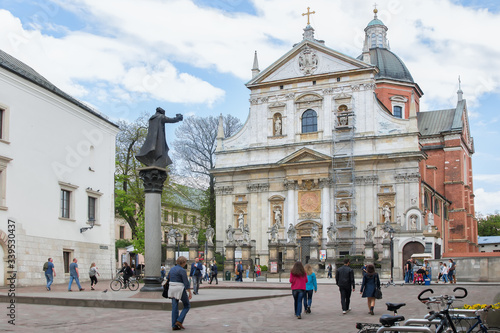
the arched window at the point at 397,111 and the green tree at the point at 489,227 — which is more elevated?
the arched window at the point at 397,111

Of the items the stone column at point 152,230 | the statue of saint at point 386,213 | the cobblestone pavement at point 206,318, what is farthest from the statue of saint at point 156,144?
the statue of saint at point 386,213

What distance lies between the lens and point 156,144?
18.2 metres

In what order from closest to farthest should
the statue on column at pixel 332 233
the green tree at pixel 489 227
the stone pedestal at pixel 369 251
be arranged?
→ the stone pedestal at pixel 369 251 < the statue on column at pixel 332 233 < the green tree at pixel 489 227

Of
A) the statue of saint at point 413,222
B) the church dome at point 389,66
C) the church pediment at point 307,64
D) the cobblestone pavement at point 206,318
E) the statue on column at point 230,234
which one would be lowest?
the cobblestone pavement at point 206,318

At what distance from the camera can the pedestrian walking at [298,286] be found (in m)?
14.9

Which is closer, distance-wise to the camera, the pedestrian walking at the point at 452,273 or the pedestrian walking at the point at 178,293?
the pedestrian walking at the point at 178,293

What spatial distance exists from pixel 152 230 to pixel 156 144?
8.45ft

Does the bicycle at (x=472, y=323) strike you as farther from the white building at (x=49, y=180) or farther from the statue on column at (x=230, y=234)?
the statue on column at (x=230, y=234)

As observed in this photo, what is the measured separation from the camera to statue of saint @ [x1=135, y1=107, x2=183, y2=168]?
18.2m

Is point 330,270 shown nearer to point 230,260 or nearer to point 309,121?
point 230,260

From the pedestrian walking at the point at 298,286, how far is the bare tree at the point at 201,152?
45.6m

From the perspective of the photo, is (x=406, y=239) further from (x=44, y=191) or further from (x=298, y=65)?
(x=44, y=191)

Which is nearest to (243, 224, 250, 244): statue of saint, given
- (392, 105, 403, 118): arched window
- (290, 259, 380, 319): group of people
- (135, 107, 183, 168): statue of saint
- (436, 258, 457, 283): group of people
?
(436, 258, 457, 283): group of people

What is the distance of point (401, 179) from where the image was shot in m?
50.2
